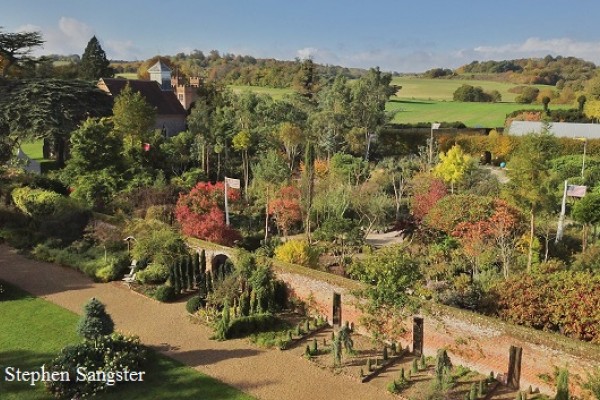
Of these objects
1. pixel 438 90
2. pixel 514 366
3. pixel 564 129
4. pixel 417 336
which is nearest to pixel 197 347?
pixel 417 336

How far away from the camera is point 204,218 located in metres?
19.7

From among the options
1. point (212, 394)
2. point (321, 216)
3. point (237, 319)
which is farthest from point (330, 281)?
point (321, 216)

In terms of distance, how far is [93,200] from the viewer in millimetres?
25453

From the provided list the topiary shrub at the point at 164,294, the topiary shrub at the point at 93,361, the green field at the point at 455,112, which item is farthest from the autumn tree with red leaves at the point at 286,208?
the green field at the point at 455,112

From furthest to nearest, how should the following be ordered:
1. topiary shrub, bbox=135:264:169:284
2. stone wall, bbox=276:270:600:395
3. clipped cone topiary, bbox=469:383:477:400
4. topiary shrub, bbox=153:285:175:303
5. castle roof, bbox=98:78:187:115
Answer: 1. castle roof, bbox=98:78:187:115
2. topiary shrub, bbox=135:264:169:284
3. topiary shrub, bbox=153:285:175:303
4. clipped cone topiary, bbox=469:383:477:400
5. stone wall, bbox=276:270:600:395

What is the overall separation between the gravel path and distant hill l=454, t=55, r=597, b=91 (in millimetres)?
73205

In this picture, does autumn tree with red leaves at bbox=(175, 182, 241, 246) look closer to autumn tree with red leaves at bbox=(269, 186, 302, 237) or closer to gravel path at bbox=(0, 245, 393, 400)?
autumn tree with red leaves at bbox=(269, 186, 302, 237)

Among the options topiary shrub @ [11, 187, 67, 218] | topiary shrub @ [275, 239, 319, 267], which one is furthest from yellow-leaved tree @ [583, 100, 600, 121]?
topiary shrub @ [11, 187, 67, 218]

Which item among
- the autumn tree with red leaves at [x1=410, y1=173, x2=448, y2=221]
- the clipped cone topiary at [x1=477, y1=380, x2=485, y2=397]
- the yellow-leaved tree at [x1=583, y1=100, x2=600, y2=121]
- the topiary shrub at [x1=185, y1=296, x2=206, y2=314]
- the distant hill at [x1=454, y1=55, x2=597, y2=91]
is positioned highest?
the distant hill at [x1=454, y1=55, x2=597, y2=91]

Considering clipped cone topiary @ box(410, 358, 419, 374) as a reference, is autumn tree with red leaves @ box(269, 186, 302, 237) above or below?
above

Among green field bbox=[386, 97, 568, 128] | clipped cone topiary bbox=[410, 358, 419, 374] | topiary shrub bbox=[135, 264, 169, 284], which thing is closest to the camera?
clipped cone topiary bbox=[410, 358, 419, 374]

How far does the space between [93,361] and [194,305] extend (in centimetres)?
426

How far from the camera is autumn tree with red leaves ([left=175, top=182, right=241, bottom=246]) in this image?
1934 cm

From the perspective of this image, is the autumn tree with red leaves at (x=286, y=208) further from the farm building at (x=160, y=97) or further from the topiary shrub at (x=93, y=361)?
the farm building at (x=160, y=97)
